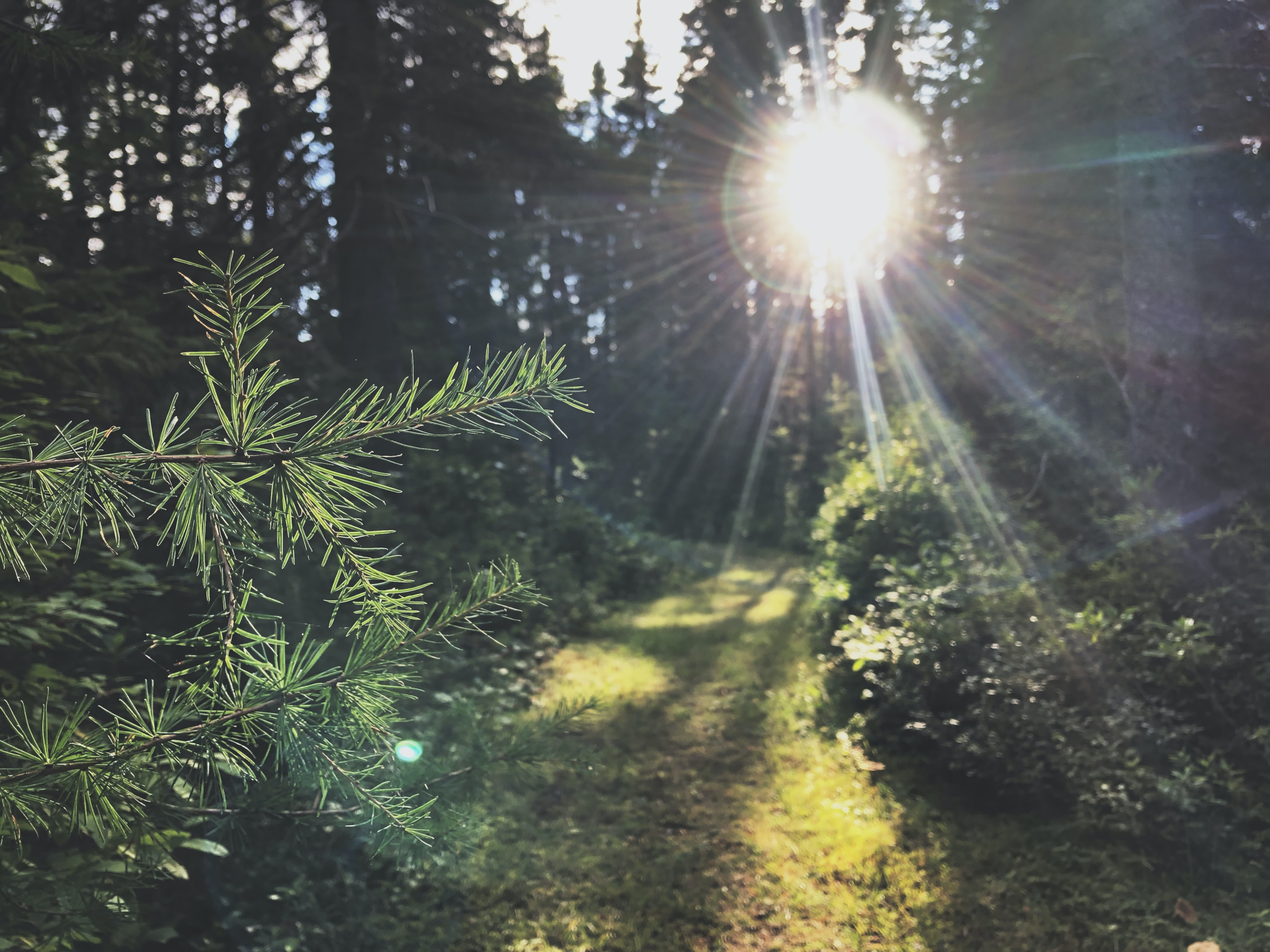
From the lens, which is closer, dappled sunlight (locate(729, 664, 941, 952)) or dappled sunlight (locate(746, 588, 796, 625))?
dappled sunlight (locate(729, 664, 941, 952))

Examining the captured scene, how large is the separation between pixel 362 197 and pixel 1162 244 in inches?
331

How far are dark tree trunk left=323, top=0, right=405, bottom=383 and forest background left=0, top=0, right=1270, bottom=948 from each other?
4cm

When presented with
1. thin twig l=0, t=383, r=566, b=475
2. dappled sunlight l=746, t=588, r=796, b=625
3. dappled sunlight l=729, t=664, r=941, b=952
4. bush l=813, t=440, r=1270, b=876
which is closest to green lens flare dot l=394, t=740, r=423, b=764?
thin twig l=0, t=383, r=566, b=475

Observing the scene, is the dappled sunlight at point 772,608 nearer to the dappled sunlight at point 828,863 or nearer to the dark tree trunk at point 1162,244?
the dappled sunlight at point 828,863

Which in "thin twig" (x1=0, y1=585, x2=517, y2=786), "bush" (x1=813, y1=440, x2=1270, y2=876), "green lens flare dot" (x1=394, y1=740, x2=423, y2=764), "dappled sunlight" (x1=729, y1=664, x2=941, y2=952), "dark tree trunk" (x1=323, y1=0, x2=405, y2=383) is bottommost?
"dappled sunlight" (x1=729, y1=664, x2=941, y2=952)

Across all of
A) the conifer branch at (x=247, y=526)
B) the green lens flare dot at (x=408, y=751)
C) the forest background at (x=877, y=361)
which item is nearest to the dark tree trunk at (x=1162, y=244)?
the forest background at (x=877, y=361)

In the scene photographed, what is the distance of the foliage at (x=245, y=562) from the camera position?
1052 millimetres

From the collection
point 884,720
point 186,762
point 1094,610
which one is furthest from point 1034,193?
point 186,762

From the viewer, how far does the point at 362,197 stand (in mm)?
8039

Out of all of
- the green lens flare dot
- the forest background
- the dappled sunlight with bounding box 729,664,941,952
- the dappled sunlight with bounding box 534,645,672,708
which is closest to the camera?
the green lens flare dot

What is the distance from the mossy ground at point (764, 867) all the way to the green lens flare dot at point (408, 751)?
0.67m

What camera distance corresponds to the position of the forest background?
2.73 m

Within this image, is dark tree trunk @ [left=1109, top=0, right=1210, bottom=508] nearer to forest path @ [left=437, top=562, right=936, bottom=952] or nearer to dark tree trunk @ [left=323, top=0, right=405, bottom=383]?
forest path @ [left=437, top=562, right=936, bottom=952]

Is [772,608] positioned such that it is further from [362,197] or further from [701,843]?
[362,197]
